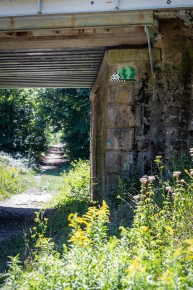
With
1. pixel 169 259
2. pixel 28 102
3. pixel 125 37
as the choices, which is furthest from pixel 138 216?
pixel 28 102

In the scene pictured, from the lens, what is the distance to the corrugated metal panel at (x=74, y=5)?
9.59 meters

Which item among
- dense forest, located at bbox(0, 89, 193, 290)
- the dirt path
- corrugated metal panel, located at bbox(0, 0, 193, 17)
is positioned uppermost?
corrugated metal panel, located at bbox(0, 0, 193, 17)

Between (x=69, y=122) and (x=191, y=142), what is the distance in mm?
21937

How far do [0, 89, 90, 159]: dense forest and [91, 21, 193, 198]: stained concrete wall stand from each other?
17.2m

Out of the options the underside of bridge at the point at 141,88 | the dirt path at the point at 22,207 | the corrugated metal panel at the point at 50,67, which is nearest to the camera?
the underside of bridge at the point at 141,88

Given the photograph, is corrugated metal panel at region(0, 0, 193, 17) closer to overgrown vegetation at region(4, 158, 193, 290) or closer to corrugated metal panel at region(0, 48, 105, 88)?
corrugated metal panel at region(0, 48, 105, 88)

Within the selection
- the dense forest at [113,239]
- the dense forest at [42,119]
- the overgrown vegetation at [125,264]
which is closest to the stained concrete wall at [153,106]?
the dense forest at [113,239]

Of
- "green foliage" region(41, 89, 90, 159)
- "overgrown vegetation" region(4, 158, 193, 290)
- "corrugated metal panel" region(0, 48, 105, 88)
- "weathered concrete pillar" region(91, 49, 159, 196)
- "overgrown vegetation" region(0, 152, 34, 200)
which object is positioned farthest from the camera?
"green foliage" region(41, 89, 90, 159)

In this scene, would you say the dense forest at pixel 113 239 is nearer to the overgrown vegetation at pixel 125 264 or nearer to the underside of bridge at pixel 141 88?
the overgrown vegetation at pixel 125 264

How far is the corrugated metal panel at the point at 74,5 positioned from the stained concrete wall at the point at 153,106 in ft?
4.55

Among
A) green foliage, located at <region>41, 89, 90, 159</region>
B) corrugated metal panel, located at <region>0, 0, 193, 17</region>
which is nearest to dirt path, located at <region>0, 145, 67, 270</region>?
green foliage, located at <region>41, 89, 90, 159</region>

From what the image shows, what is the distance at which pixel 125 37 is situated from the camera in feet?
36.3

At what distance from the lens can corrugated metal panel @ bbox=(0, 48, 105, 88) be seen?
13.1 meters

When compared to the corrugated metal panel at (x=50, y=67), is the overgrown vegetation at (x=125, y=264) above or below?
below
